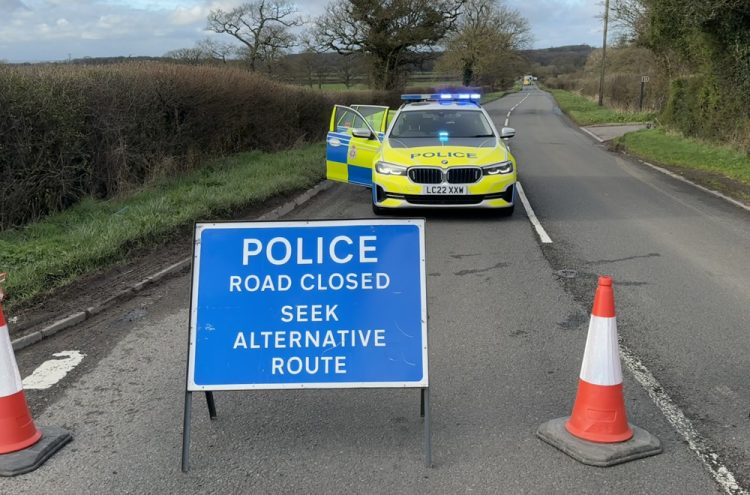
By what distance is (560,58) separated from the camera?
14175 centimetres

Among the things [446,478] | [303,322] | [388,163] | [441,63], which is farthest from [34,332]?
[441,63]

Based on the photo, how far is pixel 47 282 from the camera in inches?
239

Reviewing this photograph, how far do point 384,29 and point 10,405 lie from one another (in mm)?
41381

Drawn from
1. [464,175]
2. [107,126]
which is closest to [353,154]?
[464,175]

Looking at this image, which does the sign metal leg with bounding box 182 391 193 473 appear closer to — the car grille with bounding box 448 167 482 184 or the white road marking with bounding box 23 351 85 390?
the white road marking with bounding box 23 351 85 390

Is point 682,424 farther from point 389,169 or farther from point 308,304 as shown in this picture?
point 389,169

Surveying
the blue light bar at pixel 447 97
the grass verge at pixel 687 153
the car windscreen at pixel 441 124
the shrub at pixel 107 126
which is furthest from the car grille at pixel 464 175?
the grass verge at pixel 687 153

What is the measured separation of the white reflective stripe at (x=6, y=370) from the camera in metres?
3.39

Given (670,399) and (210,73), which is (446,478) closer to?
(670,399)

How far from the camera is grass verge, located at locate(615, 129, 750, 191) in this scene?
50.3ft

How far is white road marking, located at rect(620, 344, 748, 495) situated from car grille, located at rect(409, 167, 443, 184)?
198 inches

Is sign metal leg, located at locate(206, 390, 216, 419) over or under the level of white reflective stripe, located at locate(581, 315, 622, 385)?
under

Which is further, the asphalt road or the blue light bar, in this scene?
the blue light bar

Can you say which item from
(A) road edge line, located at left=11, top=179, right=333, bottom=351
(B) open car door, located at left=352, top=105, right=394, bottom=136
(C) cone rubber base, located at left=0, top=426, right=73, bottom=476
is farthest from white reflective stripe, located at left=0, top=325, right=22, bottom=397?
(B) open car door, located at left=352, top=105, right=394, bottom=136
